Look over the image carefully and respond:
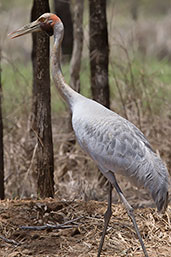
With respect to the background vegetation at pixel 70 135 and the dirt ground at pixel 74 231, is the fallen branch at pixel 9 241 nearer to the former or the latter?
the dirt ground at pixel 74 231

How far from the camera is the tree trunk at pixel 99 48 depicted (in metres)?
6.16

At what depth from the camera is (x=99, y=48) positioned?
6.16m

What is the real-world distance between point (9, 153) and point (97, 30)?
6.47 feet

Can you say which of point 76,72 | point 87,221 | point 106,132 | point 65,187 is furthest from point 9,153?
point 106,132

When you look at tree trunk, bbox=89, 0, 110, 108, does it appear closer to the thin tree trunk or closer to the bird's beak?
the thin tree trunk

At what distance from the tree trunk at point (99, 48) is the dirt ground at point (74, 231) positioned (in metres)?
1.82

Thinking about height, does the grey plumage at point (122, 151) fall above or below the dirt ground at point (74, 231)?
above

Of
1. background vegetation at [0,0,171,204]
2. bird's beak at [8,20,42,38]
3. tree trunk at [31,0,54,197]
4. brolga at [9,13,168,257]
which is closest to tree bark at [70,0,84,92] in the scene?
background vegetation at [0,0,171,204]

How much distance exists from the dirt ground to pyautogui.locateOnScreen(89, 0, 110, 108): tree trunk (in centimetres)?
182

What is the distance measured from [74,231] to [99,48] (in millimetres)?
2660

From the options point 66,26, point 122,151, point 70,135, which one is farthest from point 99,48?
point 66,26

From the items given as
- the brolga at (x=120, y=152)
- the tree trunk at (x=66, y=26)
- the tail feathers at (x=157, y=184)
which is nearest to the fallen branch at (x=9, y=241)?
the brolga at (x=120, y=152)

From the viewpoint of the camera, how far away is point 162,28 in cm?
1806

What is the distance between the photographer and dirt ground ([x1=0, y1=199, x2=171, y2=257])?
418 centimetres
